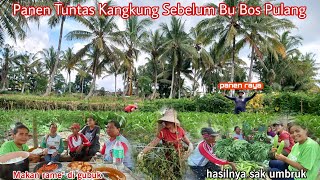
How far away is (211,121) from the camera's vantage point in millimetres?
3152

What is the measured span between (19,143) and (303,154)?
2.53 metres

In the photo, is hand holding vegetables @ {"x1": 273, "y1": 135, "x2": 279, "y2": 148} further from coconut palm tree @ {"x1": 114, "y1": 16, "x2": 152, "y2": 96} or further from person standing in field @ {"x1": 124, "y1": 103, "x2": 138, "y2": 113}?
coconut palm tree @ {"x1": 114, "y1": 16, "x2": 152, "y2": 96}

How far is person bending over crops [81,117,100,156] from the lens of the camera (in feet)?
10.0

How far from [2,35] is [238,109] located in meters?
6.22

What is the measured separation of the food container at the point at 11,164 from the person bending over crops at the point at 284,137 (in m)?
2.34

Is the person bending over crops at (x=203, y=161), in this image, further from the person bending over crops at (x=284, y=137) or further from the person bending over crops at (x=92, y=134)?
the person bending over crops at (x=92, y=134)

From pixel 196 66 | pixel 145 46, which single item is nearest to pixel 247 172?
pixel 196 66

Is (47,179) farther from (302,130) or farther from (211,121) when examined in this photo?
(302,130)

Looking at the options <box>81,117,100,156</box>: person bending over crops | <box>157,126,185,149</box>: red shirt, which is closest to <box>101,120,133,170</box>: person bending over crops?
<box>81,117,100,156</box>: person bending over crops

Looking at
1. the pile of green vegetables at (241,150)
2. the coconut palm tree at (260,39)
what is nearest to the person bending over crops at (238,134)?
the pile of green vegetables at (241,150)

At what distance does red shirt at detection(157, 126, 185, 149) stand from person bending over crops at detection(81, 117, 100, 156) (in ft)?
2.04

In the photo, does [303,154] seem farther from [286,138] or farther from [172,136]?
[172,136]

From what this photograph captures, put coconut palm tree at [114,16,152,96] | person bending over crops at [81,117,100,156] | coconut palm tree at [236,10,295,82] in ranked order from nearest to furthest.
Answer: person bending over crops at [81,117,100,156] < coconut palm tree at [236,10,295,82] < coconut palm tree at [114,16,152,96]

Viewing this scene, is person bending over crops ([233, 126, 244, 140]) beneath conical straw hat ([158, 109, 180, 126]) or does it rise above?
→ beneath
